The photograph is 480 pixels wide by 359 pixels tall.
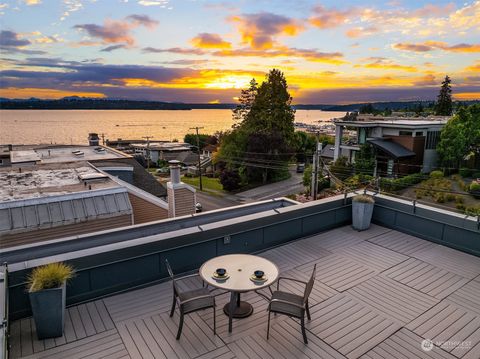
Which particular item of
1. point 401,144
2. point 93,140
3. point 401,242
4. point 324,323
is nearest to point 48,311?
point 324,323

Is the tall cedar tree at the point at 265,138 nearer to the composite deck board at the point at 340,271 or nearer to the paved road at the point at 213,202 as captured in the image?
the paved road at the point at 213,202

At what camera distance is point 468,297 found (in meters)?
5.14

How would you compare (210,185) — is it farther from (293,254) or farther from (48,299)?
(48,299)

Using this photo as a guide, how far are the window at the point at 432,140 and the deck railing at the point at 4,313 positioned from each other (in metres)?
37.5

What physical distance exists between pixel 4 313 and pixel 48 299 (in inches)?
18.5

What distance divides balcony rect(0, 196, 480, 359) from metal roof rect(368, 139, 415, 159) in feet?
86.0

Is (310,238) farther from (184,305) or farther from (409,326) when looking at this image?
(184,305)

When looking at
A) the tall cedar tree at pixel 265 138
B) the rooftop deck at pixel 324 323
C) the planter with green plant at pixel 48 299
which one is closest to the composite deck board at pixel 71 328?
the rooftop deck at pixel 324 323

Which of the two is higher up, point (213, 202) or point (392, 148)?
point (392, 148)

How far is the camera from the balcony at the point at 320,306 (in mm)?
3926

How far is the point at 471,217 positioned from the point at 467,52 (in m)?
22.9

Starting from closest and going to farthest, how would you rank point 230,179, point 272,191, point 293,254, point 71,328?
1. point 71,328
2. point 293,254
3. point 272,191
4. point 230,179

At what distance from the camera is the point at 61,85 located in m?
76.1

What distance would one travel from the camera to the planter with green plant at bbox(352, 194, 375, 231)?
7844 mm
